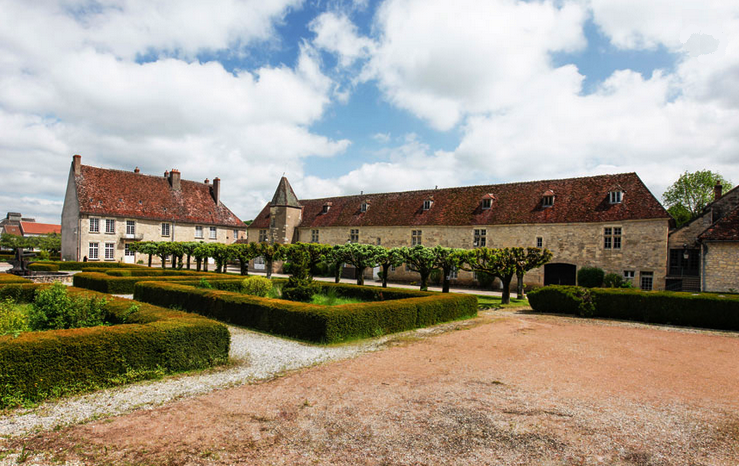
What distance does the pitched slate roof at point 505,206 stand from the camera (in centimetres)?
2436

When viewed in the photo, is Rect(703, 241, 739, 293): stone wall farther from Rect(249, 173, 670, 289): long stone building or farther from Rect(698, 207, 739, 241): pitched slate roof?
Rect(249, 173, 670, 289): long stone building

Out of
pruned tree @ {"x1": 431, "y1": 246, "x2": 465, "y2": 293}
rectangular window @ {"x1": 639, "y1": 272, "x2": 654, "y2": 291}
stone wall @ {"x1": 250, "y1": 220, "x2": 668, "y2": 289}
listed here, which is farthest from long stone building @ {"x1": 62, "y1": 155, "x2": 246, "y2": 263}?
rectangular window @ {"x1": 639, "y1": 272, "x2": 654, "y2": 291}

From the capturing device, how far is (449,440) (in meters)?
4.56

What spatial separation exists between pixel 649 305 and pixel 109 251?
39354 mm

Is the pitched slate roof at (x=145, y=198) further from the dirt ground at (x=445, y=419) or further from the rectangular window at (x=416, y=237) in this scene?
the dirt ground at (x=445, y=419)

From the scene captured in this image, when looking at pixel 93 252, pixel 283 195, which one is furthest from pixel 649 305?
pixel 93 252

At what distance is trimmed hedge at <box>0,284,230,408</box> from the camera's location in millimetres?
5395

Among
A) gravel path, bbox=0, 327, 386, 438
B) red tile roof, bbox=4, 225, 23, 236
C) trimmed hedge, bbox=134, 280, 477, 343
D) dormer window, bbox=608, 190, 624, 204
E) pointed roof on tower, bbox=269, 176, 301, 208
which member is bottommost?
gravel path, bbox=0, 327, 386, 438

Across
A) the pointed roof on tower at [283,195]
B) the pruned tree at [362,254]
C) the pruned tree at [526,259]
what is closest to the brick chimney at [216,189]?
the pointed roof on tower at [283,195]

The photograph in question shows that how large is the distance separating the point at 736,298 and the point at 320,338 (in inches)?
534

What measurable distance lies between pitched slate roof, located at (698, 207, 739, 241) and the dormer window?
5.50 metres

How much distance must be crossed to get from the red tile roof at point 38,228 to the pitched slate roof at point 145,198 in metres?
50.0

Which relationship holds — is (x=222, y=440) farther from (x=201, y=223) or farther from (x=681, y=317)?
(x=201, y=223)

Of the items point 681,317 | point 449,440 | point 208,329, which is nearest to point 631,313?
point 681,317
